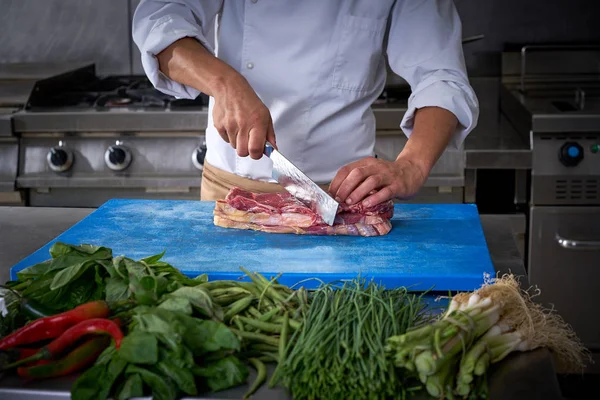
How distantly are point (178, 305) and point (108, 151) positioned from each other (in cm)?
231

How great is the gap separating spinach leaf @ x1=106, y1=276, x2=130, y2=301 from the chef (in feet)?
3.37

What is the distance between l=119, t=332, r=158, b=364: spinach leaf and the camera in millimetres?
1307

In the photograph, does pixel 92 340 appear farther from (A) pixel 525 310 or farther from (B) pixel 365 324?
(A) pixel 525 310

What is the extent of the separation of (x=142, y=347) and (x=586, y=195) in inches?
105

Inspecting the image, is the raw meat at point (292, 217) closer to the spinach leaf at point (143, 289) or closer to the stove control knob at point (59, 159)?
the spinach leaf at point (143, 289)

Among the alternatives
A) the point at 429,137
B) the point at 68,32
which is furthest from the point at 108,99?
the point at 429,137

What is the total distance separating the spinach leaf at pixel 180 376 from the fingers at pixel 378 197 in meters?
1.01

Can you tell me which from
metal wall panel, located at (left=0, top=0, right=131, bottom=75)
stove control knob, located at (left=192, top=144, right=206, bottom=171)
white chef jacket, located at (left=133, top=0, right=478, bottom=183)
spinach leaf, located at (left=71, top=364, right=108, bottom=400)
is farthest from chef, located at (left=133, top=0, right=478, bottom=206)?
metal wall panel, located at (left=0, top=0, right=131, bottom=75)

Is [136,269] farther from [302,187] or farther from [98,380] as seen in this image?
[302,187]

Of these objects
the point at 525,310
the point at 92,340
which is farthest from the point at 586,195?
the point at 92,340

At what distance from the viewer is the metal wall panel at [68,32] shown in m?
4.48

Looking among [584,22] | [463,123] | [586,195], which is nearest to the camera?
[463,123]

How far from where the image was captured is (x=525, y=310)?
1.50 m

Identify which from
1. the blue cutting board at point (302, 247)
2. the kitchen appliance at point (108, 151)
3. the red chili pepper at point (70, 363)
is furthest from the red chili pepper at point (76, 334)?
the kitchen appliance at point (108, 151)
